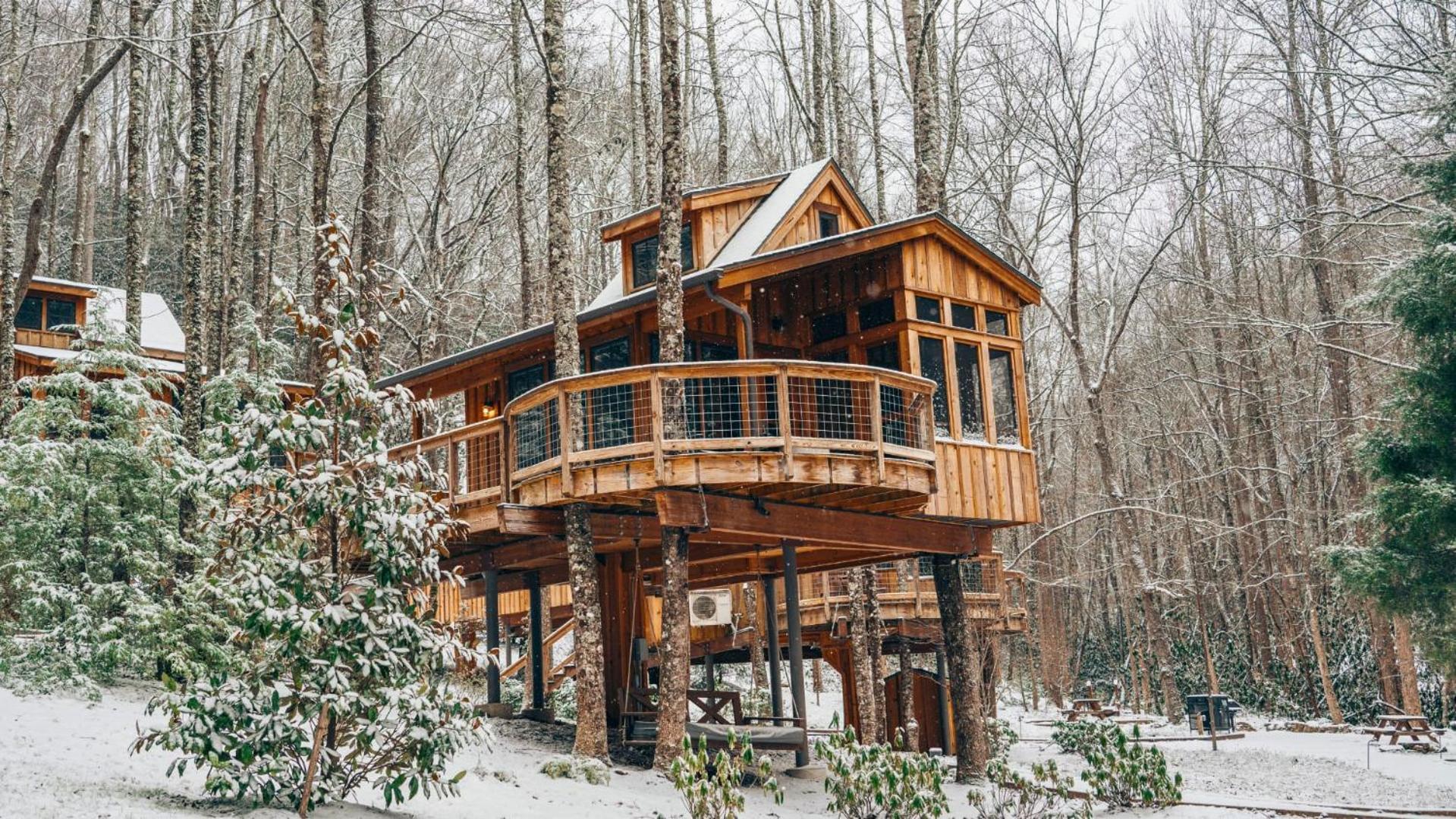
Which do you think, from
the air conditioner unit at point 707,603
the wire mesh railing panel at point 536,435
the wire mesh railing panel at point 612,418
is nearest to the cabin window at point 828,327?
the wire mesh railing panel at point 612,418

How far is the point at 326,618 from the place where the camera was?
26.7ft

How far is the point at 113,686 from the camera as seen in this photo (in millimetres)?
13383

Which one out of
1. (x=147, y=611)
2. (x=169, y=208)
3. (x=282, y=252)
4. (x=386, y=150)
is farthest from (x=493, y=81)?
(x=147, y=611)

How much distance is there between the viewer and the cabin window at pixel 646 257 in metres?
18.8

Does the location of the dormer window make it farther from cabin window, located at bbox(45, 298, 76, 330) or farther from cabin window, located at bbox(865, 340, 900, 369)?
cabin window, located at bbox(865, 340, 900, 369)

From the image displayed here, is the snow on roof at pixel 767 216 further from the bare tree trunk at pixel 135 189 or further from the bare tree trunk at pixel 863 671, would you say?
the bare tree trunk at pixel 135 189

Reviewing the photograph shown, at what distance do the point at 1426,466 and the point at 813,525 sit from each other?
8.90 meters

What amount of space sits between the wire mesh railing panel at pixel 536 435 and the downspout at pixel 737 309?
92.2 inches

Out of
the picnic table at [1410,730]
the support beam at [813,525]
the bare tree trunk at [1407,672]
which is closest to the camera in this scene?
the support beam at [813,525]

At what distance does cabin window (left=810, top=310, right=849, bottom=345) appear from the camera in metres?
16.0

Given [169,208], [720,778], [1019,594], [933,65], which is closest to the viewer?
[720,778]

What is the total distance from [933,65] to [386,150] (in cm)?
1454

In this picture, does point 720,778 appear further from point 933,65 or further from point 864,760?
point 933,65

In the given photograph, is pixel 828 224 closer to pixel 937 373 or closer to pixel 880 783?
pixel 937 373
